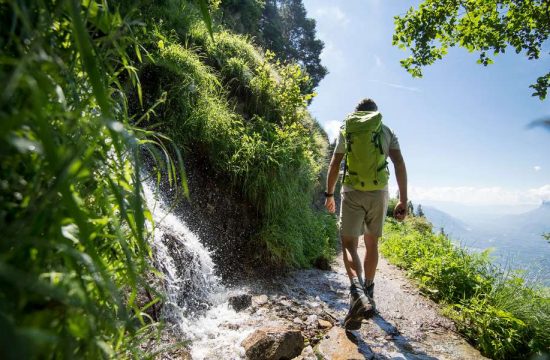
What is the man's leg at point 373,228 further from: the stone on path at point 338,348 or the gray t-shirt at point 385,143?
the stone on path at point 338,348

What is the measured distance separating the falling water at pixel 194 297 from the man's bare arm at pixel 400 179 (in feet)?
7.17

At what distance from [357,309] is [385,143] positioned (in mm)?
1847

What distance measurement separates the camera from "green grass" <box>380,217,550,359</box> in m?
3.89

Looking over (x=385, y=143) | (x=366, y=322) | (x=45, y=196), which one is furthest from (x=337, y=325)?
(x=45, y=196)

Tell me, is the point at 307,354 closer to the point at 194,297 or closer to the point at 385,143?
the point at 194,297

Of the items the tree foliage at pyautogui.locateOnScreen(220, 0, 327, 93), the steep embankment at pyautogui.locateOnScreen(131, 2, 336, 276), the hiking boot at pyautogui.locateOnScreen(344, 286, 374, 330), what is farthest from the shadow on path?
the tree foliage at pyautogui.locateOnScreen(220, 0, 327, 93)

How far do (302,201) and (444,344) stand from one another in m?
3.38

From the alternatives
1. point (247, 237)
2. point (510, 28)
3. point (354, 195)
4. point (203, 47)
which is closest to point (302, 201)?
point (247, 237)

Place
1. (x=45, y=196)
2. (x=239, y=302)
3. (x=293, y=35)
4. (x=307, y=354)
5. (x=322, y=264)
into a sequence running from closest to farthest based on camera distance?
(x=45, y=196) < (x=307, y=354) < (x=239, y=302) < (x=322, y=264) < (x=293, y=35)

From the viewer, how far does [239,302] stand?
12.7ft

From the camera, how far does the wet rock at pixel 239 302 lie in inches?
151

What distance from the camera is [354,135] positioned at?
3.64m

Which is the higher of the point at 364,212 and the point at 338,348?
the point at 364,212

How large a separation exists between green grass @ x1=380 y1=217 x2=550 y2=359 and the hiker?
1.66 m
